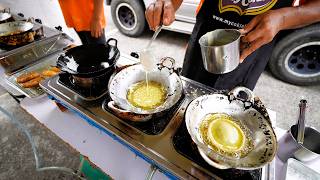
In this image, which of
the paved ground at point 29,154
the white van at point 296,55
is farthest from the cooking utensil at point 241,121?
the white van at point 296,55

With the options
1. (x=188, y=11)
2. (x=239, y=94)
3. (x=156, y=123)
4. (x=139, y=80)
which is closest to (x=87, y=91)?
(x=139, y=80)

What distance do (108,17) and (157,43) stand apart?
1830 mm

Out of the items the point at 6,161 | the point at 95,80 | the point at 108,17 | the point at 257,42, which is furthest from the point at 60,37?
the point at 108,17

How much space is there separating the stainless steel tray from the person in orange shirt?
1.42 ft

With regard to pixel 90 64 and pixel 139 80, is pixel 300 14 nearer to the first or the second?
pixel 139 80

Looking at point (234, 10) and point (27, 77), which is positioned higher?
point (234, 10)

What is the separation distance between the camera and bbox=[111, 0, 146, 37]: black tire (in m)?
3.53

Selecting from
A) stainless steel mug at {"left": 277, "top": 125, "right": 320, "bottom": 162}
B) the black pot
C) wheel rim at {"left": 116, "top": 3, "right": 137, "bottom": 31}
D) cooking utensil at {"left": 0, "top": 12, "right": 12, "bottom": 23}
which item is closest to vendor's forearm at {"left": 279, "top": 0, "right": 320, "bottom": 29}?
stainless steel mug at {"left": 277, "top": 125, "right": 320, "bottom": 162}

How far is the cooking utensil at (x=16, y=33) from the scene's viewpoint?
172cm

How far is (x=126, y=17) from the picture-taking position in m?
3.85

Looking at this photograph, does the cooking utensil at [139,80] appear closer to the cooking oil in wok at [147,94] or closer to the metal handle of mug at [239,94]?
the cooking oil in wok at [147,94]

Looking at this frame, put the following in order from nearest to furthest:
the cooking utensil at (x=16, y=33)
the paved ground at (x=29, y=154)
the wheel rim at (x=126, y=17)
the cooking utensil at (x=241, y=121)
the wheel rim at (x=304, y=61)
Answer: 1. the cooking utensil at (x=241, y=121)
2. the cooking utensil at (x=16, y=33)
3. the paved ground at (x=29, y=154)
4. the wheel rim at (x=304, y=61)
5. the wheel rim at (x=126, y=17)

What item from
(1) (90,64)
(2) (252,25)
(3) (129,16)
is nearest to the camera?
(2) (252,25)

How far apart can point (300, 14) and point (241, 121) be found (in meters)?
0.63
